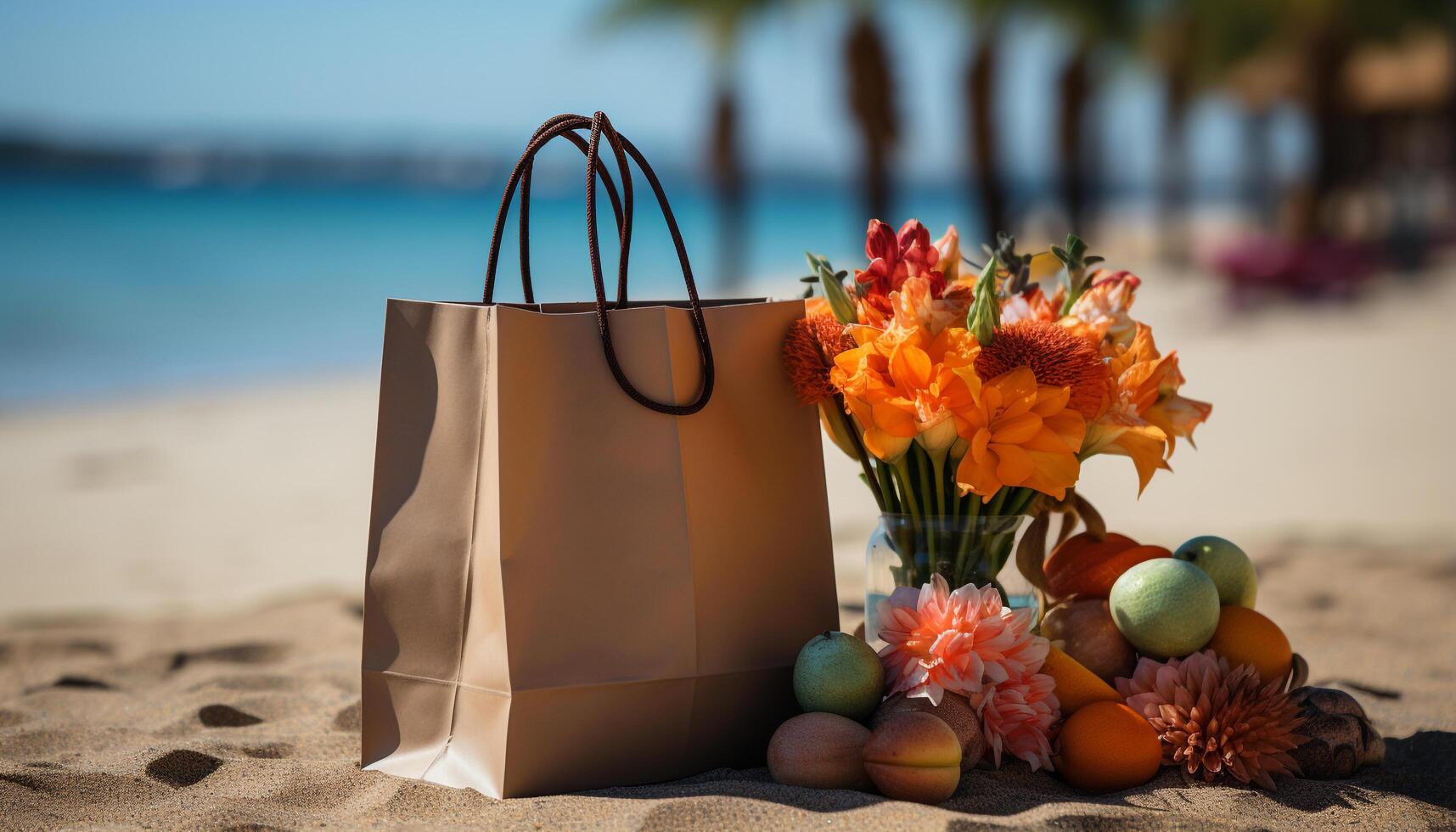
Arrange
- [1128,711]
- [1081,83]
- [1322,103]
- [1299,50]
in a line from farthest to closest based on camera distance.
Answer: [1299,50] → [1081,83] → [1322,103] → [1128,711]

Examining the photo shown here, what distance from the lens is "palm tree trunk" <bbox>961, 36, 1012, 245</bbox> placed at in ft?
46.3

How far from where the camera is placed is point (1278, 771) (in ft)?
5.45

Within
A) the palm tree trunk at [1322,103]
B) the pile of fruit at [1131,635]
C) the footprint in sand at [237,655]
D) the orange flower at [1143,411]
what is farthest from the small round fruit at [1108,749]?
the palm tree trunk at [1322,103]

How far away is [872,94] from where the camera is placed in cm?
1236

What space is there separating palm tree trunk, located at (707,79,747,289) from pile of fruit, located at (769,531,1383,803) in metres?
12.7

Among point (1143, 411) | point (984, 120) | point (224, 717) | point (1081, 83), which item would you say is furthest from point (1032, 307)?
point (1081, 83)

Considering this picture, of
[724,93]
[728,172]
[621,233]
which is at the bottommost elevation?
[621,233]

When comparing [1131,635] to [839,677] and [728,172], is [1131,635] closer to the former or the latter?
[839,677]

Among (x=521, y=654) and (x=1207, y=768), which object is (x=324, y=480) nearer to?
(x=521, y=654)

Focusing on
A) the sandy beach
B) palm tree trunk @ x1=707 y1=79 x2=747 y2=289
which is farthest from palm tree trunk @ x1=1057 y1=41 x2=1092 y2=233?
the sandy beach

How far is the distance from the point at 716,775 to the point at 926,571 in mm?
428

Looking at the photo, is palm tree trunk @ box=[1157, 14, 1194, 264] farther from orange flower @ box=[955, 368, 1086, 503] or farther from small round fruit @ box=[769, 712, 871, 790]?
small round fruit @ box=[769, 712, 871, 790]

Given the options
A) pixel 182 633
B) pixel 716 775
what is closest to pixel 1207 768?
pixel 716 775

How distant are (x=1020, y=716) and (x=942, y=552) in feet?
0.85
